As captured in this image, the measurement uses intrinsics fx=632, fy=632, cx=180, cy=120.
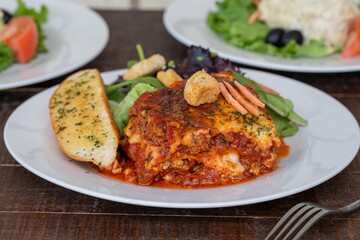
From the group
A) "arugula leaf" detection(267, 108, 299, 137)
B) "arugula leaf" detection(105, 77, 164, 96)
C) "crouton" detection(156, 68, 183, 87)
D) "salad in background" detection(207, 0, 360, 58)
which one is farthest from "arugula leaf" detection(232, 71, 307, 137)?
"salad in background" detection(207, 0, 360, 58)

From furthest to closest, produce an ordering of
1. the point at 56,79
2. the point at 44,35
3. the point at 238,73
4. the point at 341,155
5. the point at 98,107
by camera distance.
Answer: the point at 44,35
the point at 56,79
the point at 238,73
the point at 98,107
the point at 341,155

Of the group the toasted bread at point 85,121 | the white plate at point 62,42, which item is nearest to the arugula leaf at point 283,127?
the toasted bread at point 85,121

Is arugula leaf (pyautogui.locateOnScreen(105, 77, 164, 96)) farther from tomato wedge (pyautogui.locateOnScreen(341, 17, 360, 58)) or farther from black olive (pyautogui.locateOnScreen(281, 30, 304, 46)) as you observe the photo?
tomato wedge (pyautogui.locateOnScreen(341, 17, 360, 58))

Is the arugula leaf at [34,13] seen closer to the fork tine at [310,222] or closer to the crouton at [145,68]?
the crouton at [145,68]

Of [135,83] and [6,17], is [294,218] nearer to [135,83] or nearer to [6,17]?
[135,83]

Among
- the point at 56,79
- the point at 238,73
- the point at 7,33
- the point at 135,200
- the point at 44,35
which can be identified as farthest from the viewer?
the point at 44,35

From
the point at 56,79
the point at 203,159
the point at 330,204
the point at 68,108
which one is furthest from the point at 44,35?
the point at 330,204

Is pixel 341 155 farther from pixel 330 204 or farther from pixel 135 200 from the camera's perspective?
pixel 135 200
